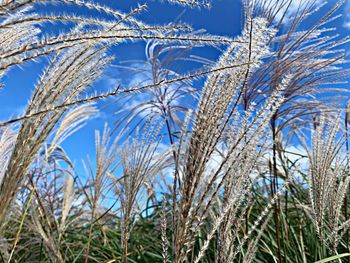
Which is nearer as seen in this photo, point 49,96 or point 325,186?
point 49,96

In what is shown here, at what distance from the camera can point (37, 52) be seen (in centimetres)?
105

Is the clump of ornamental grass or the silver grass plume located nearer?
the silver grass plume

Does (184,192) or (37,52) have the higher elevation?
(37,52)

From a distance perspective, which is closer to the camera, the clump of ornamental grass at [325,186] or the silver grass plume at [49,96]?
the silver grass plume at [49,96]

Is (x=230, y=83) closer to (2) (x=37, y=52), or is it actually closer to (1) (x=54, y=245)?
(2) (x=37, y=52)

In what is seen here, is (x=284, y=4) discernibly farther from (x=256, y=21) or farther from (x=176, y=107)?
(x=176, y=107)

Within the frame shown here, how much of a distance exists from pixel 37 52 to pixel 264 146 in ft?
3.25

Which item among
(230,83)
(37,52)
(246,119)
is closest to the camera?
(37,52)

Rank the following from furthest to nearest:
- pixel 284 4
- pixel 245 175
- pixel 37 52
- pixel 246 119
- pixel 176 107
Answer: pixel 176 107 < pixel 284 4 < pixel 245 175 < pixel 246 119 < pixel 37 52

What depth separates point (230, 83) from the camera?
54.3 inches

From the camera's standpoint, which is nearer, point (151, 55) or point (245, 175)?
point (245, 175)

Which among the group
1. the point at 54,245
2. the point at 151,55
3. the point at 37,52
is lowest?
the point at 54,245

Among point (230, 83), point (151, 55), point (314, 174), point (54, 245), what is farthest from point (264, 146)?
point (151, 55)

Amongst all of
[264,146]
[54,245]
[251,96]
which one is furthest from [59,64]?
[54,245]
